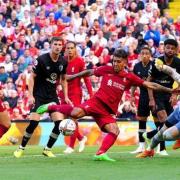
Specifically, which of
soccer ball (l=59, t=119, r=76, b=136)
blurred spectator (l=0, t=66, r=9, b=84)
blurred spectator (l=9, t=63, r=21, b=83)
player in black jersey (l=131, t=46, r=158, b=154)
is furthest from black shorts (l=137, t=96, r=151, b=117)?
blurred spectator (l=9, t=63, r=21, b=83)

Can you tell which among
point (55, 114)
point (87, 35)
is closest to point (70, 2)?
point (87, 35)

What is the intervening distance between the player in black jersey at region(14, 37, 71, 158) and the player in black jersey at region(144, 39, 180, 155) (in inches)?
74.9

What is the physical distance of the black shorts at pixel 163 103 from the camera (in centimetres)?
1742

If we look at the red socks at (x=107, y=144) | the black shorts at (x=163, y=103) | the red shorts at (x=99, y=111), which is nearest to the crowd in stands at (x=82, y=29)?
the black shorts at (x=163, y=103)

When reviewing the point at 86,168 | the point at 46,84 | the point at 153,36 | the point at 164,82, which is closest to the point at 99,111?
the point at 46,84

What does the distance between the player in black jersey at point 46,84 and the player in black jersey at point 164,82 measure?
6.24ft

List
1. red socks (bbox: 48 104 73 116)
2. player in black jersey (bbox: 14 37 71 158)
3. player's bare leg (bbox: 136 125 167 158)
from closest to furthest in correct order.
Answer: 1. player's bare leg (bbox: 136 125 167 158)
2. red socks (bbox: 48 104 73 116)
3. player in black jersey (bbox: 14 37 71 158)

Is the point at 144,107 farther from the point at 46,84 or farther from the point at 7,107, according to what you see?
the point at 7,107

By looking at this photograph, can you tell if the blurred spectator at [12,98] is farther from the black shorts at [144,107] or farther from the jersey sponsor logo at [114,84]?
the jersey sponsor logo at [114,84]

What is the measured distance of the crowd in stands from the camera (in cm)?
2845

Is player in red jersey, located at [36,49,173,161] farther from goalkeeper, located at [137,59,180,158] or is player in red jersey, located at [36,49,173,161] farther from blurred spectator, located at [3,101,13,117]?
blurred spectator, located at [3,101,13,117]

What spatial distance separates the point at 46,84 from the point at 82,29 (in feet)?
43.5

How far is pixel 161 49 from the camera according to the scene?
94.4 ft

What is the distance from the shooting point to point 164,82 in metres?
17.1
